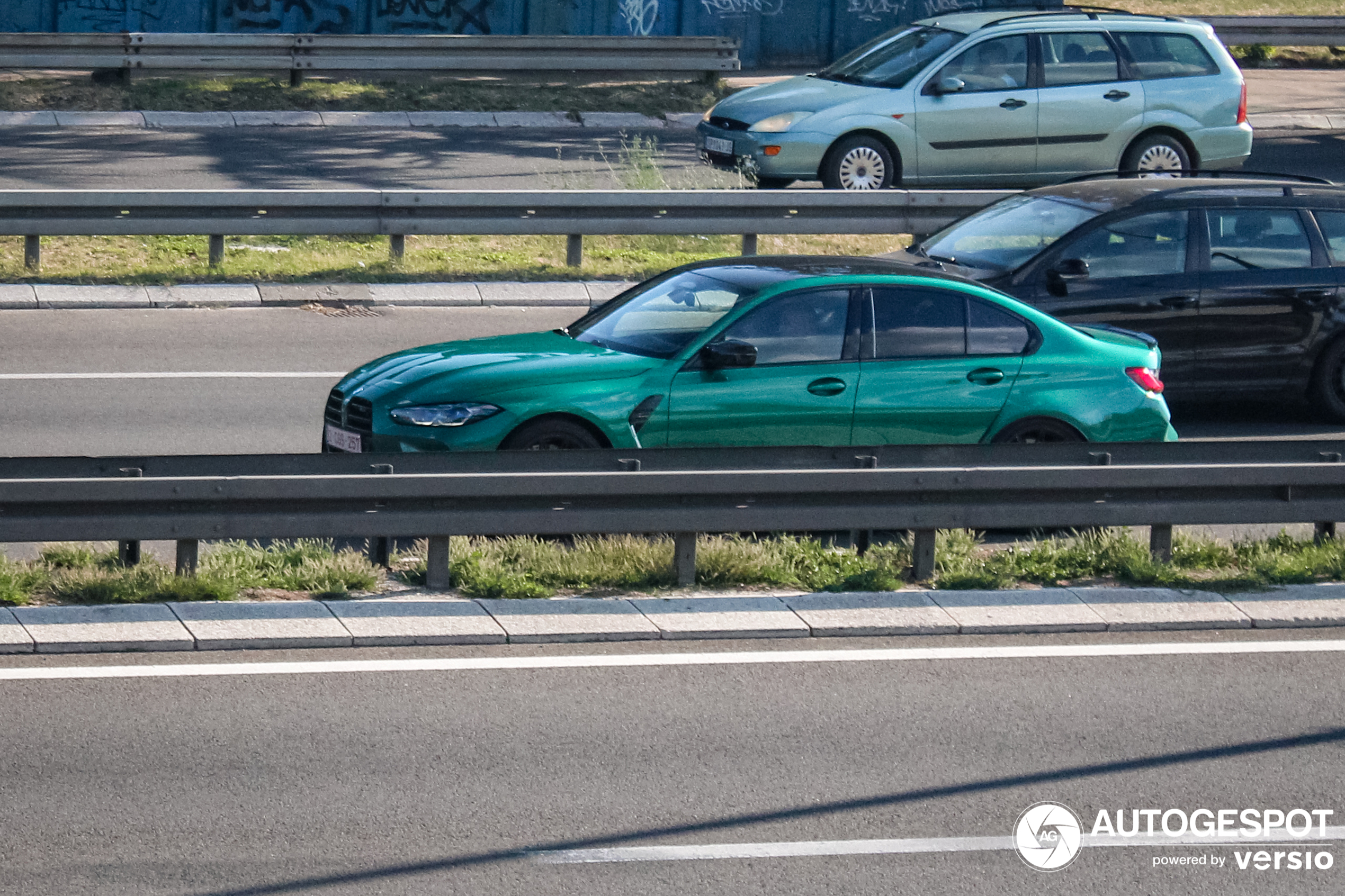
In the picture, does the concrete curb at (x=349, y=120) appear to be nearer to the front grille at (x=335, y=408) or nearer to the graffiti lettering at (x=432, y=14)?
the graffiti lettering at (x=432, y=14)

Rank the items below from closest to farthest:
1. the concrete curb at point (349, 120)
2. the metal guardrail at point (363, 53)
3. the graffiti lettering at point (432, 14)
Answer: the concrete curb at point (349, 120)
the metal guardrail at point (363, 53)
the graffiti lettering at point (432, 14)

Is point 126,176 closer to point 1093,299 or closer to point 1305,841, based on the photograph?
point 1093,299

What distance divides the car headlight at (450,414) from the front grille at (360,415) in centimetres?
17

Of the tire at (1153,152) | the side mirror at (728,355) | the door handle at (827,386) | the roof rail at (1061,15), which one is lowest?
the door handle at (827,386)

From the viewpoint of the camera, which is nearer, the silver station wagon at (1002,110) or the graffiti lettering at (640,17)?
the silver station wagon at (1002,110)

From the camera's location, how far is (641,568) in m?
8.24

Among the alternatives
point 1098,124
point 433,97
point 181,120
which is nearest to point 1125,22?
point 1098,124

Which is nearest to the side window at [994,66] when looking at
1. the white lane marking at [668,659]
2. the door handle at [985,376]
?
the door handle at [985,376]

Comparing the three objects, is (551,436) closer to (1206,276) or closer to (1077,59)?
(1206,276)

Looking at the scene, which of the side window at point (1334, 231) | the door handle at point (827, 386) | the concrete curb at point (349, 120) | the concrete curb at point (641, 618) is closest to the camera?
the concrete curb at point (641, 618)

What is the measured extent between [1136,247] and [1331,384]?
1.61 meters

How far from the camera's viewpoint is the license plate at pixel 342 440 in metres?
9.09

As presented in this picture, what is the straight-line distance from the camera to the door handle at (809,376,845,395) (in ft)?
30.5

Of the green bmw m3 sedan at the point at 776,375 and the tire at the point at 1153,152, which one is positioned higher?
the tire at the point at 1153,152
